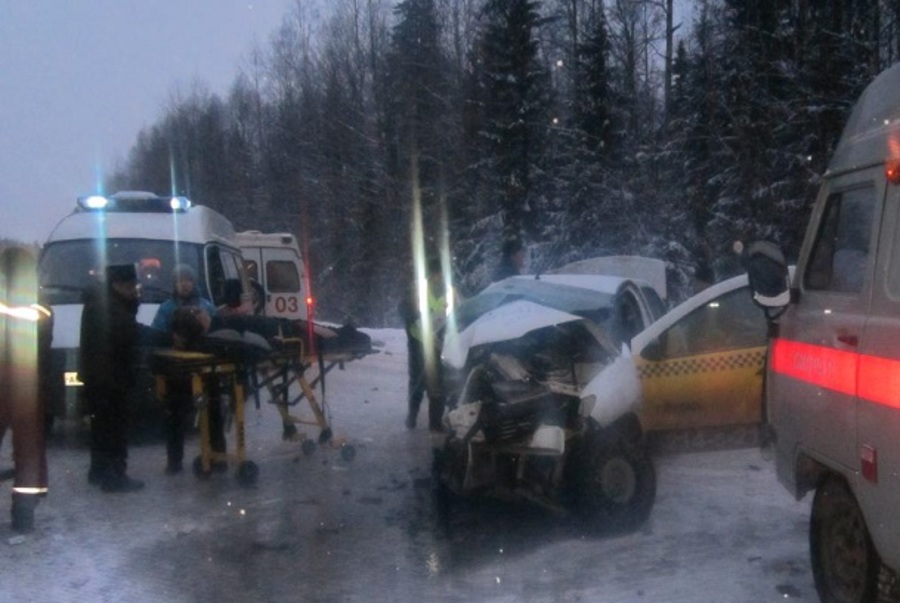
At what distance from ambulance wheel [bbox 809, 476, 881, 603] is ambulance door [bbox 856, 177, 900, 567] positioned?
0.39 m

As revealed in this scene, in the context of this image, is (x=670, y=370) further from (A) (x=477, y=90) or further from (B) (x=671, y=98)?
(A) (x=477, y=90)

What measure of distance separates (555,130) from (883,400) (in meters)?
34.6

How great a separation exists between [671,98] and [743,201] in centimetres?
832

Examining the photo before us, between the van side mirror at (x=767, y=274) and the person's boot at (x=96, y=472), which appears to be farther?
the person's boot at (x=96, y=472)

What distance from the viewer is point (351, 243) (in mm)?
49094

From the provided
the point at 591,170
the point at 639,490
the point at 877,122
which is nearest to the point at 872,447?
the point at 877,122

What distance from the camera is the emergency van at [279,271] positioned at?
806 inches

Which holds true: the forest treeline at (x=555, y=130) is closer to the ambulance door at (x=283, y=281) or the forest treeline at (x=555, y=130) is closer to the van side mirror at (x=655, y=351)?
the ambulance door at (x=283, y=281)

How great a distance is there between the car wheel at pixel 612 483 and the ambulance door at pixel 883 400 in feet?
8.89

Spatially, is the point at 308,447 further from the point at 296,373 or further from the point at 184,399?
the point at 184,399

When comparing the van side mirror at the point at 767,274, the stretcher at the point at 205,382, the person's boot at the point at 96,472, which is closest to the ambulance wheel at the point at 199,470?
the stretcher at the point at 205,382

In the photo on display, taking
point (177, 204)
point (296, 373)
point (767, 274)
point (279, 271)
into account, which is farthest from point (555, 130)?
point (767, 274)

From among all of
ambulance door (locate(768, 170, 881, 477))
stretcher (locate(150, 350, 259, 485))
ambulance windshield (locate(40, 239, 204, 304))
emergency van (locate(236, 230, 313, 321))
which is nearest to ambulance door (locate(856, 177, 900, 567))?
ambulance door (locate(768, 170, 881, 477))

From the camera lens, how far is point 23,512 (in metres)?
7.70
